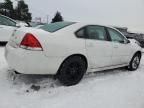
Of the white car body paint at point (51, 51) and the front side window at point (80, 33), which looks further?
the front side window at point (80, 33)

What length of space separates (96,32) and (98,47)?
41 cm

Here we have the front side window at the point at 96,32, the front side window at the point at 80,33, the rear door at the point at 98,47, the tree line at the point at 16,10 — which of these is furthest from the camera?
the tree line at the point at 16,10

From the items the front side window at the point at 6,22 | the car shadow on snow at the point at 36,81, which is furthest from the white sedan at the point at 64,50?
the front side window at the point at 6,22

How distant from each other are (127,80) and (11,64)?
9.66 ft

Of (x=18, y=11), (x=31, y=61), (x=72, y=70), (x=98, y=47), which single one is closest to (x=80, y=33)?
(x=98, y=47)

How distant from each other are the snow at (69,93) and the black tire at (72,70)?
135mm

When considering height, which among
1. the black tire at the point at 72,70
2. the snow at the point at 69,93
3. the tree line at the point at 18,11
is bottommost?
the snow at the point at 69,93

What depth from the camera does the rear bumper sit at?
3291mm

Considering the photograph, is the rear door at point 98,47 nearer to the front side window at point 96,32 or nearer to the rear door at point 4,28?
the front side window at point 96,32

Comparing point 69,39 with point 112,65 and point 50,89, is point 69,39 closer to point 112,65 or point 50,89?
point 50,89

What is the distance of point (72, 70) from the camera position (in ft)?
12.7

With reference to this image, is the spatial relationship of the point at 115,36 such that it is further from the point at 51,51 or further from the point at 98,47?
the point at 51,51

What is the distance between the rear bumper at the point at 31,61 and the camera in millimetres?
3291

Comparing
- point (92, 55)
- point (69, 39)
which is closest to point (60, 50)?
point (69, 39)
